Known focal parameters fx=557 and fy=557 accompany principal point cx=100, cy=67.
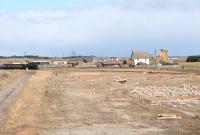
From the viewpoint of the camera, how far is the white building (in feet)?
479

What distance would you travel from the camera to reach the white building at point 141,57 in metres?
146

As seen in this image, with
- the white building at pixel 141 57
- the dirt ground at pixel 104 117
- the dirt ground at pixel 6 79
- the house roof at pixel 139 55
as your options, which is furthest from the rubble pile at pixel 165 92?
the house roof at pixel 139 55

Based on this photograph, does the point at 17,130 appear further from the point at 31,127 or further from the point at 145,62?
the point at 145,62

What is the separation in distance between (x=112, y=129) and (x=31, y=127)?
321 cm

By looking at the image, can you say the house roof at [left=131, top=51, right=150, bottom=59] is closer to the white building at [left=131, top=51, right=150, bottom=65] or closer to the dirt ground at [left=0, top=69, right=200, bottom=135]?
the white building at [left=131, top=51, right=150, bottom=65]

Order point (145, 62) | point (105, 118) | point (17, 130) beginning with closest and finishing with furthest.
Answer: point (17, 130), point (105, 118), point (145, 62)

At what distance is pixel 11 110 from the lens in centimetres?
2867

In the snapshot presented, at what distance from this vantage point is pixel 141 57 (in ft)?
498

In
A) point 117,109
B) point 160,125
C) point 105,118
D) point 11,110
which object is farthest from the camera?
point 117,109

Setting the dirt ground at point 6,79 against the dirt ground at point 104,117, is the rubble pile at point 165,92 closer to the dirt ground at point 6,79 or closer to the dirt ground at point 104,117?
the dirt ground at point 104,117

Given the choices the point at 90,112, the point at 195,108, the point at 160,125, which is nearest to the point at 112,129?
the point at 160,125

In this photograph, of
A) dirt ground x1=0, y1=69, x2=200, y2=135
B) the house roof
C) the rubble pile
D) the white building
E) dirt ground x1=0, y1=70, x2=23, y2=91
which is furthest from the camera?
the house roof

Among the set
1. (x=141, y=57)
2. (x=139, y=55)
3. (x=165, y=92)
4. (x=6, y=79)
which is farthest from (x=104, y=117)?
(x=139, y=55)

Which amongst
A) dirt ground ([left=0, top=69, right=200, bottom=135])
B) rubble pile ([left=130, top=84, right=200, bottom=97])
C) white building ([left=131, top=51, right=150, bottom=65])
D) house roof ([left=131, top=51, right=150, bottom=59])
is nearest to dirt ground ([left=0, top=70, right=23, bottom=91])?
rubble pile ([left=130, top=84, right=200, bottom=97])
